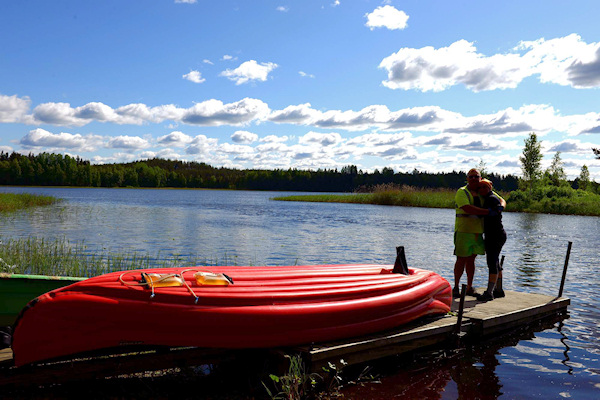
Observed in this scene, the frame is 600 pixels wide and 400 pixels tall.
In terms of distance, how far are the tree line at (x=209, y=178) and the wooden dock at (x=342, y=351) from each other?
82.1 m

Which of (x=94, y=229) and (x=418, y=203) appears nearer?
(x=94, y=229)

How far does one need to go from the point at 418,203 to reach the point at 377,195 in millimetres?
4620

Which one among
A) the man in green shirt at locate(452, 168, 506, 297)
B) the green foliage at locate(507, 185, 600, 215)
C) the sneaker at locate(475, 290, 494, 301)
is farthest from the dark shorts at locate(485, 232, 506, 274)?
the green foliage at locate(507, 185, 600, 215)

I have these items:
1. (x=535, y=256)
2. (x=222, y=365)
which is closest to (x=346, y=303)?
(x=222, y=365)

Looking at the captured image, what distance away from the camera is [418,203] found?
40688 mm

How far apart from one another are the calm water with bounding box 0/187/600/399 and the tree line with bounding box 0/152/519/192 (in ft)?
222

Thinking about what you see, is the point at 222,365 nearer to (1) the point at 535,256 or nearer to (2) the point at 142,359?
(2) the point at 142,359

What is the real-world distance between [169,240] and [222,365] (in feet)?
42.8

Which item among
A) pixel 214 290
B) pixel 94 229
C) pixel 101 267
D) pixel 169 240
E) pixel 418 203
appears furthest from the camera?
pixel 418 203

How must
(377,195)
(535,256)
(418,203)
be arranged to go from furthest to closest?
(377,195) < (418,203) < (535,256)

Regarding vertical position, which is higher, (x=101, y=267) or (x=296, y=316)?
(x=296, y=316)

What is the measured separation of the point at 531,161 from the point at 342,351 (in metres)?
49.8

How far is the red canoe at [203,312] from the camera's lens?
4047 millimetres

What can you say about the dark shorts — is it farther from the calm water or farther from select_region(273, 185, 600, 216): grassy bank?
select_region(273, 185, 600, 216): grassy bank
